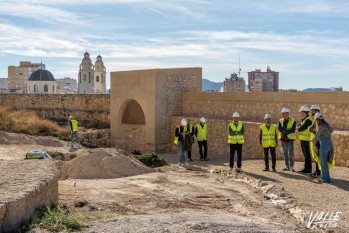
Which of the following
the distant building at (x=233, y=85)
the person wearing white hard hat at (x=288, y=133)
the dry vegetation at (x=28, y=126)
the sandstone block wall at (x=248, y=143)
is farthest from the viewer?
the distant building at (x=233, y=85)

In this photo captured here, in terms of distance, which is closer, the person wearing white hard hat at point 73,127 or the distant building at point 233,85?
the person wearing white hard hat at point 73,127

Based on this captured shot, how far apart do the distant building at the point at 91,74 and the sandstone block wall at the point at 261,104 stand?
218ft

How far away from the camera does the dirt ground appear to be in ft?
21.1

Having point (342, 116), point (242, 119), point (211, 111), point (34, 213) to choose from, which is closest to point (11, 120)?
→ point (211, 111)

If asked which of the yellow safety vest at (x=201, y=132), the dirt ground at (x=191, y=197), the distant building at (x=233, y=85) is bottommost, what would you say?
the dirt ground at (x=191, y=197)

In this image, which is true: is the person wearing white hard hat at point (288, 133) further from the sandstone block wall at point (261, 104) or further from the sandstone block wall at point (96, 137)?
the sandstone block wall at point (96, 137)

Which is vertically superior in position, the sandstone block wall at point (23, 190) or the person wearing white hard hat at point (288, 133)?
the person wearing white hard hat at point (288, 133)

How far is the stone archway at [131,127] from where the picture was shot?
21.0 meters

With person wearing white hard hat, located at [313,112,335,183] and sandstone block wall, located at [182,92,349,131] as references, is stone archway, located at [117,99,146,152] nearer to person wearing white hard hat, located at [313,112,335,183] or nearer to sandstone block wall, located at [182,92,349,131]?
sandstone block wall, located at [182,92,349,131]

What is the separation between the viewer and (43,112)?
28.4m

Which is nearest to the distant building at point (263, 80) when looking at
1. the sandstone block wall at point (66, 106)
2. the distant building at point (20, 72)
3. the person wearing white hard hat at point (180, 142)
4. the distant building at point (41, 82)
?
the sandstone block wall at point (66, 106)

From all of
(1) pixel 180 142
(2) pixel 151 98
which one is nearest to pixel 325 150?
(1) pixel 180 142

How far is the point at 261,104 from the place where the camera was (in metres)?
16.7

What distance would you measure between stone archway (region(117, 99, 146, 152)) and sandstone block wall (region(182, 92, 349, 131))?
2.27 m
